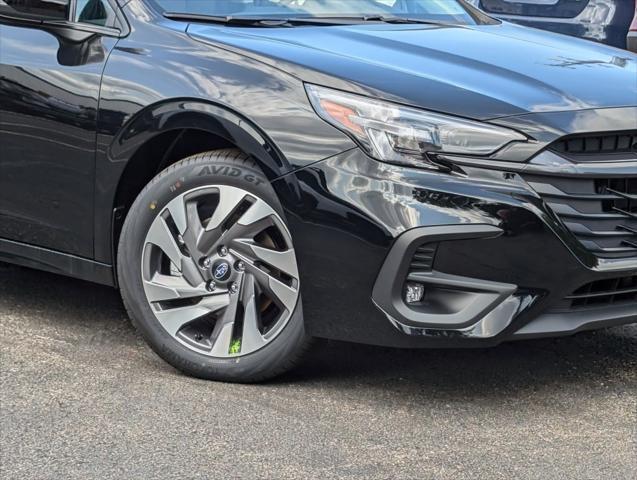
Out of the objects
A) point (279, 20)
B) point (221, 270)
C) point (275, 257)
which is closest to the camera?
point (275, 257)

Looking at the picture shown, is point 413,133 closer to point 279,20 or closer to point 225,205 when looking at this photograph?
point 225,205

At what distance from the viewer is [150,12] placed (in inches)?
152

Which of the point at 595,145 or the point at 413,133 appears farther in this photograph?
the point at 595,145

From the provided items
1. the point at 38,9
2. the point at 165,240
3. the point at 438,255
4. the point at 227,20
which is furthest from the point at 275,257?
the point at 38,9

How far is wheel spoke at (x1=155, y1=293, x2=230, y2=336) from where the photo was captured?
12.0 feet

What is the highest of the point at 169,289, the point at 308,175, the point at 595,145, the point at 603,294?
the point at 595,145

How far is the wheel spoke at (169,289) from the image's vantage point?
369 centimetres

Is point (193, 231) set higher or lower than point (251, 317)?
higher

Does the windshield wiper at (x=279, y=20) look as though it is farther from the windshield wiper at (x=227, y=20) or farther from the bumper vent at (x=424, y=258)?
the bumper vent at (x=424, y=258)

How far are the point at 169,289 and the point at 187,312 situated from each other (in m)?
0.10

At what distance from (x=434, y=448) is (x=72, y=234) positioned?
5.13 ft

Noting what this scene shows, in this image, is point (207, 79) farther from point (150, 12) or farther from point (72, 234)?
point (72, 234)

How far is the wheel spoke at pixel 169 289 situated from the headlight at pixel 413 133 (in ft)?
2.55

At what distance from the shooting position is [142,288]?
3.79 metres
